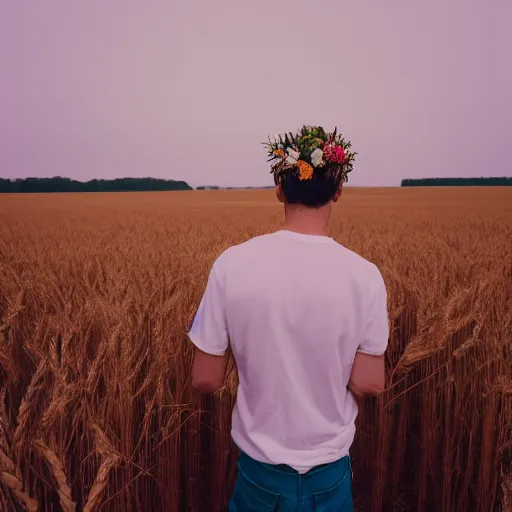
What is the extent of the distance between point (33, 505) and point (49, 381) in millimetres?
973


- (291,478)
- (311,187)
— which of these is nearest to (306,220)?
(311,187)

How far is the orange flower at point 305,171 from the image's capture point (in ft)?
3.11

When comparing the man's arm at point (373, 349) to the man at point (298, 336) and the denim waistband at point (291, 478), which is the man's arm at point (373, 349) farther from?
the denim waistband at point (291, 478)

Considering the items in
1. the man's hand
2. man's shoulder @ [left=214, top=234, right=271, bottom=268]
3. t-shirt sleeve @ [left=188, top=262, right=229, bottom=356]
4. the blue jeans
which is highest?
man's shoulder @ [left=214, top=234, right=271, bottom=268]

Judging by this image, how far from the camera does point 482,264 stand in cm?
361

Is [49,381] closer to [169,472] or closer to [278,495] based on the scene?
[169,472]

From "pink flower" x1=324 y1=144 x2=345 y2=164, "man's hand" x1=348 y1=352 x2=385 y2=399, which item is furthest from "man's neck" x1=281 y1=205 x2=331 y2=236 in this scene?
"man's hand" x1=348 y1=352 x2=385 y2=399

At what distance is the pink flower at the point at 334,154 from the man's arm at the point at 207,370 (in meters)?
0.48

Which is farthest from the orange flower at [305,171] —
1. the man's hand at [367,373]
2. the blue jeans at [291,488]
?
the blue jeans at [291,488]

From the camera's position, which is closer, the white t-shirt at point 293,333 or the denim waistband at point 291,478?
the white t-shirt at point 293,333

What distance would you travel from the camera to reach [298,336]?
0.95m

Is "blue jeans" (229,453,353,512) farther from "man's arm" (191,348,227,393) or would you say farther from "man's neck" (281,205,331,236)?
"man's neck" (281,205,331,236)

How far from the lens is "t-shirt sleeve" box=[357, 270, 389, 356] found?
958mm

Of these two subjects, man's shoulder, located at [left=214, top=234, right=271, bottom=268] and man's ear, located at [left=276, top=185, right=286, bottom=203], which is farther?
man's ear, located at [left=276, top=185, right=286, bottom=203]
